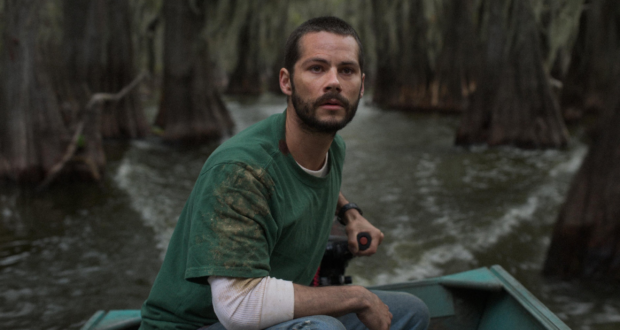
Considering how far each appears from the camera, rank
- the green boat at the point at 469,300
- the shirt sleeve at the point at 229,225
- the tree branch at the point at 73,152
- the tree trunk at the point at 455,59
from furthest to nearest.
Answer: the tree trunk at the point at 455,59 < the tree branch at the point at 73,152 < the green boat at the point at 469,300 < the shirt sleeve at the point at 229,225

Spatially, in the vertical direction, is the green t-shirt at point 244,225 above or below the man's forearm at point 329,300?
above

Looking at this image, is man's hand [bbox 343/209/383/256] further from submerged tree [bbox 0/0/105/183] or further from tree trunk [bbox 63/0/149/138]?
tree trunk [bbox 63/0/149/138]

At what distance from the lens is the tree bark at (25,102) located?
27.3ft

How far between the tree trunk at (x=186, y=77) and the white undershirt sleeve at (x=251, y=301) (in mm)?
12146

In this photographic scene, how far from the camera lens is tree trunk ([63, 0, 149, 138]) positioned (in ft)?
41.0

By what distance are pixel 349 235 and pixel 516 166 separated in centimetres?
967

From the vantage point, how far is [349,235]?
254 centimetres

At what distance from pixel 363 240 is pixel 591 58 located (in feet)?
58.9

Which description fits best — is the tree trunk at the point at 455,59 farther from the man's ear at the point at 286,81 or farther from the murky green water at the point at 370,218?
the man's ear at the point at 286,81

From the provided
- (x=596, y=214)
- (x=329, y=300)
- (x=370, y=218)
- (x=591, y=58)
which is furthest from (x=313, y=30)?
(x=591, y=58)

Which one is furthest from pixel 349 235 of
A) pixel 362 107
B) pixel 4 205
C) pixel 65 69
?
pixel 362 107

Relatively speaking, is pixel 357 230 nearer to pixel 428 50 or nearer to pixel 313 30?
pixel 313 30

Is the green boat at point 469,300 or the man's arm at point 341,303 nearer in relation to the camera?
the man's arm at point 341,303

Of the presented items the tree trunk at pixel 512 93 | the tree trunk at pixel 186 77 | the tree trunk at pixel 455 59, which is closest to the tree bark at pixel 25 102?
the tree trunk at pixel 186 77
